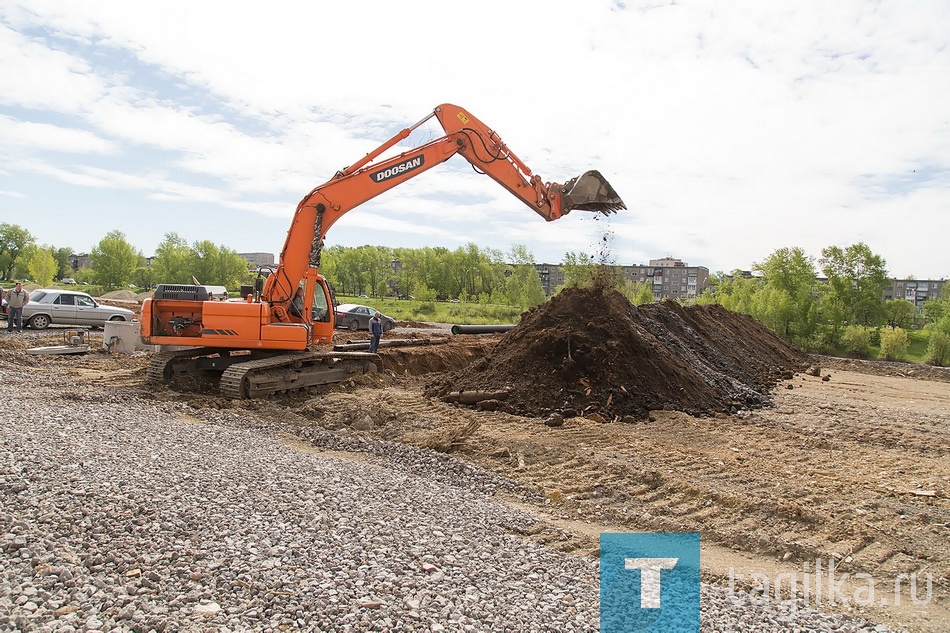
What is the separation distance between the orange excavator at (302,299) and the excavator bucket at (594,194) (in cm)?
2

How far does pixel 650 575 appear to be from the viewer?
4.80 metres

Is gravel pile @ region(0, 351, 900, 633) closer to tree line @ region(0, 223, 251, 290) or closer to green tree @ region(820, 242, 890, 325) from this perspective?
green tree @ region(820, 242, 890, 325)

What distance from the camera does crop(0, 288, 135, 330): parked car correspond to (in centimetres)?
2211

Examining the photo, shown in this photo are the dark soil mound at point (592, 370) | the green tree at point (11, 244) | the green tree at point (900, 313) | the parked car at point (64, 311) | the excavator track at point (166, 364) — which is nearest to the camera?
the dark soil mound at point (592, 370)

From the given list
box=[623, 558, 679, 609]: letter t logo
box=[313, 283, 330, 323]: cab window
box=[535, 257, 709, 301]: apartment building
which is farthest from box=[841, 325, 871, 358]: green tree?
box=[535, 257, 709, 301]: apartment building

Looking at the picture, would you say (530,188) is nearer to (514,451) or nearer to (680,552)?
(514,451)

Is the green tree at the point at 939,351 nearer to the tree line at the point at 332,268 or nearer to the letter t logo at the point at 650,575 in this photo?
the tree line at the point at 332,268

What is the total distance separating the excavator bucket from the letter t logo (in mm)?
8846

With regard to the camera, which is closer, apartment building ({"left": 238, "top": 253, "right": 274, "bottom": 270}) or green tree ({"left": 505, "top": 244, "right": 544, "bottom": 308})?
apartment building ({"left": 238, "top": 253, "right": 274, "bottom": 270})

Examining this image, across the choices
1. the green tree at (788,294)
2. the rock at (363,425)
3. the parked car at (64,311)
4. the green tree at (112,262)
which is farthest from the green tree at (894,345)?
the green tree at (112,262)

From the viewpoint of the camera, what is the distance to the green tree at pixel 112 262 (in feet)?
240

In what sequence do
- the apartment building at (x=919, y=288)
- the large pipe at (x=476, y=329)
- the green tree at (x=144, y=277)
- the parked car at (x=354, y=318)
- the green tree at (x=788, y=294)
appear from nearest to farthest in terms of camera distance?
the large pipe at (x=476, y=329), the parked car at (x=354, y=318), the green tree at (x=788, y=294), the green tree at (x=144, y=277), the apartment building at (x=919, y=288)

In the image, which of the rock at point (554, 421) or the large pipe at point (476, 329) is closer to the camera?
the rock at point (554, 421)

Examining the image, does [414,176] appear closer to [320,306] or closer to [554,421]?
[320,306]
